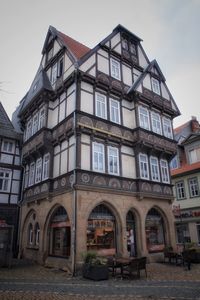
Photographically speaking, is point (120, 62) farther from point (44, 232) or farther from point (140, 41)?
point (44, 232)

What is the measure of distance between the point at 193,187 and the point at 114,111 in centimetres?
1321

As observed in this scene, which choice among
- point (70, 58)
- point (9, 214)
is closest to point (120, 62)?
point (70, 58)

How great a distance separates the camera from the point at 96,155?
53.2ft

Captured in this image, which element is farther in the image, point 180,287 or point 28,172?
point 28,172

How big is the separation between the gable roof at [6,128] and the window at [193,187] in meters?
17.6

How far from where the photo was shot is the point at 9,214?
21672mm

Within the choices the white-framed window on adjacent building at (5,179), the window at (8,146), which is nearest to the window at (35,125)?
the window at (8,146)

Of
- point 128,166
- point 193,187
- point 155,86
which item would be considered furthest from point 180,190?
point 128,166

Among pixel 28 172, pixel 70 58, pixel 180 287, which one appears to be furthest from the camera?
pixel 28 172

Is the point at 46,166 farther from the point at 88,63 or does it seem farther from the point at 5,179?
the point at 88,63

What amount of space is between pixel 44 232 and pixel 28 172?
5.89 m

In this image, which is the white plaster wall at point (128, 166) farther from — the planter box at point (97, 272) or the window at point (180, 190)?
the window at point (180, 190)

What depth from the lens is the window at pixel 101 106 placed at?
17.3 m

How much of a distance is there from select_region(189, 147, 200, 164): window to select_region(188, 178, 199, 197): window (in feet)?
7.20
